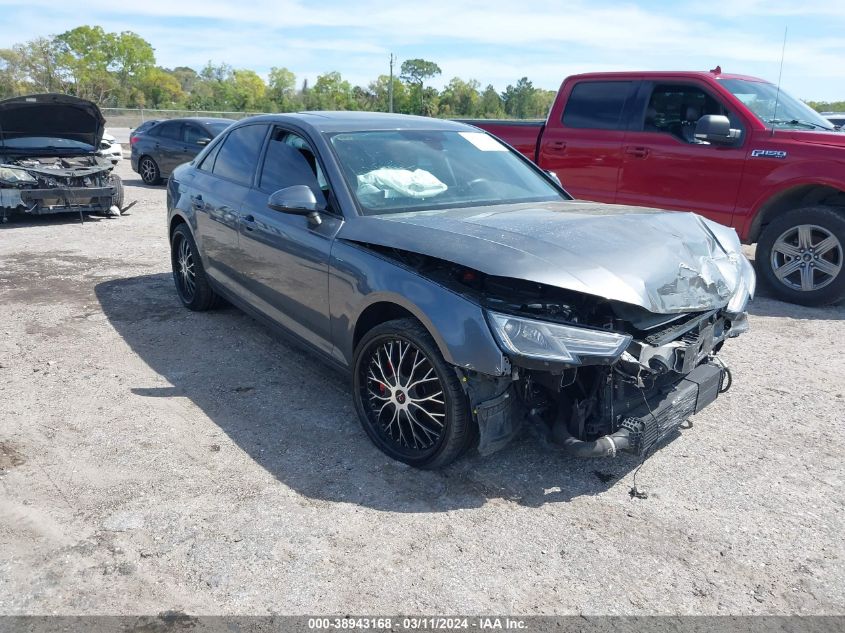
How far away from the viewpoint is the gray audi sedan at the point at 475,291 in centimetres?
312

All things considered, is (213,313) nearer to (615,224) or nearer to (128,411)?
(128,411)

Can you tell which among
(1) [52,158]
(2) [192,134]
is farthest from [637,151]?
(2) [192,134]

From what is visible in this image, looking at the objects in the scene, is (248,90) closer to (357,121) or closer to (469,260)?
(357,121)

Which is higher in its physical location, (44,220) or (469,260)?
(469,260)

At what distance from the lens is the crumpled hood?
312cm

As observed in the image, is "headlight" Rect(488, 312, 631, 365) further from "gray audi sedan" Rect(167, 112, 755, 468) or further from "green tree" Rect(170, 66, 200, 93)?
"green tree" Rect(170, 66, 200, 93)

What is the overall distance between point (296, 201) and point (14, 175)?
311 inches

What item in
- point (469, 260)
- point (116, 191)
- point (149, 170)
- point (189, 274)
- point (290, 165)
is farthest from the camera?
point (149, 170)

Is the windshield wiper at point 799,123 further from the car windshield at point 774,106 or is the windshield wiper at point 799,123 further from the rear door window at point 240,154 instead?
the rear door window at point 240,154

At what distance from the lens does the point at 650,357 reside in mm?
3168

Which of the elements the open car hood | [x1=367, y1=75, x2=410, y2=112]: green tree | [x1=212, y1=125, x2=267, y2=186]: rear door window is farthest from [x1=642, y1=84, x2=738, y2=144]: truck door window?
[x1=367, y1=75, x2=410, y2=112]: green tree

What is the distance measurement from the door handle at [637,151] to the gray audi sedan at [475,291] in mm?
3012

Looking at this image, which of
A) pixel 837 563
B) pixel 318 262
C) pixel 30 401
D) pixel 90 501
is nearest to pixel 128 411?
pixel 30 401

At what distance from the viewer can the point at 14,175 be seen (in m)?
9.78
